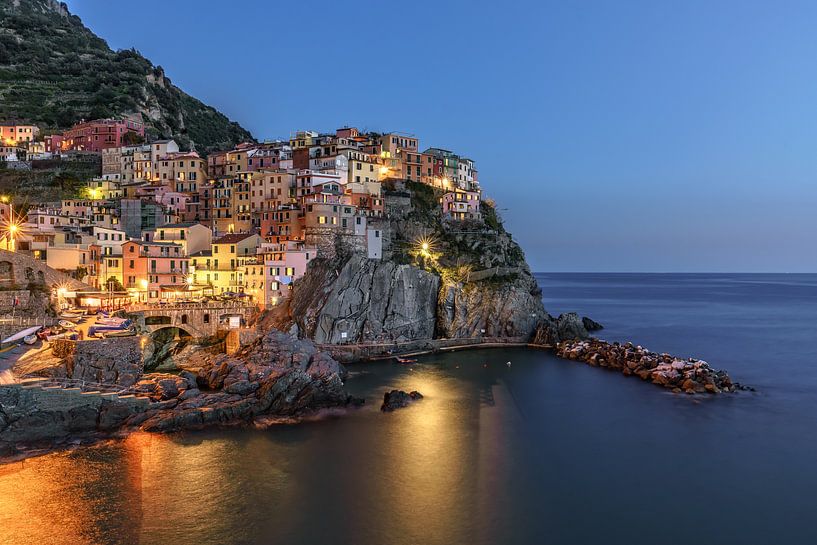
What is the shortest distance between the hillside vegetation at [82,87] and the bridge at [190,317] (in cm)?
4474

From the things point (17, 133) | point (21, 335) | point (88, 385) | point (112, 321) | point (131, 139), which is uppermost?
point (17, 133)

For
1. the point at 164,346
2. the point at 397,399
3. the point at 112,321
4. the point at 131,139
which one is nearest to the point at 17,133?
the point at 131,139

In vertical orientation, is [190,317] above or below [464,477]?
above

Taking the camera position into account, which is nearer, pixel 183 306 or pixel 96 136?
pixel 183 306

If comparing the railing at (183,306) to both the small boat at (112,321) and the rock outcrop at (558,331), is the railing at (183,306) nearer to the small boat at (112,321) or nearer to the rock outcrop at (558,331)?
the small boat at (112,321)

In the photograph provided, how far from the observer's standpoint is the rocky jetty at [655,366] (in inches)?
1451

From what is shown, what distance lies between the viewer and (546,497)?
22.1 meters

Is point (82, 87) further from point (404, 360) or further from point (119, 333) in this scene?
point (404, 360)

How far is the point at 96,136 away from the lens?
71062 mm

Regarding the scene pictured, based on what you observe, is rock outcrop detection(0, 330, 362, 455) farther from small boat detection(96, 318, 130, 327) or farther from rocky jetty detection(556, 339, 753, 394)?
rocky jetty detection(556, 339, 753, 394)

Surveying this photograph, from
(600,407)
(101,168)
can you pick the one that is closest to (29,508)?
(600,407)

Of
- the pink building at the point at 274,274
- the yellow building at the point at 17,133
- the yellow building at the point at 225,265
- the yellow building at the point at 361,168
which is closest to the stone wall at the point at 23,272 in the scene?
the yellow building at the point at 225,265

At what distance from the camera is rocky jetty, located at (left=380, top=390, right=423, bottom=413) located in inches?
1273

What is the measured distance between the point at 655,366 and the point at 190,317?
34.3 meters
